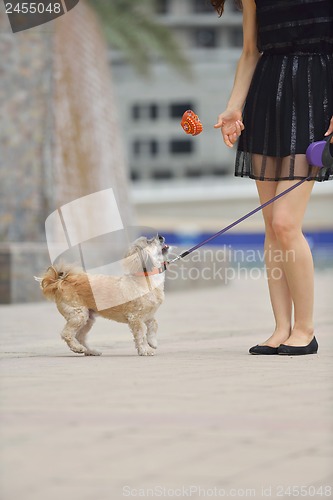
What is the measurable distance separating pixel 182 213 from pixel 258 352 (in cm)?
5940

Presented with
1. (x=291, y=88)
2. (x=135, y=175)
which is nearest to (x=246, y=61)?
(x=291, y=88)

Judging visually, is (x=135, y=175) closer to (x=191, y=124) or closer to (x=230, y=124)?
(x=230, y=124)

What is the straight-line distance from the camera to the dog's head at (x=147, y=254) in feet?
21.0

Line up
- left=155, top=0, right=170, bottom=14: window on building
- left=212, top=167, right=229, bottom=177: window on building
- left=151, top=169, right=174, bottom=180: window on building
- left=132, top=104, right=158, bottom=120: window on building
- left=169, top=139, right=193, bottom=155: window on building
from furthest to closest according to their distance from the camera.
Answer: left=155, top=0, right=170, bottom=14: window on building, left=151, top=169, right=174, bottom=180: window on building, left=169, top=139, right=193, bottom=155: window on building, left=212, top=167, right=229, bottom=177: window on building, left=132, top=104, right=158, bottom=120: window on building

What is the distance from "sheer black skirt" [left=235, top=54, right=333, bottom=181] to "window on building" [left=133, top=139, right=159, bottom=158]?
98.9 m

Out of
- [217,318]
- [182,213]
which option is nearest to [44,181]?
[217,318]

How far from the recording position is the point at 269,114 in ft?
21.4

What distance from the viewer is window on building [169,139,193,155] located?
105 metres

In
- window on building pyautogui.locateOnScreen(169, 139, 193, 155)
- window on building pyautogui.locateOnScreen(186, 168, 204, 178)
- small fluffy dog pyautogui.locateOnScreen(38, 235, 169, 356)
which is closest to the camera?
small fluffy dog pyautogui.locateOnScreen(38, 235, 169, 356)

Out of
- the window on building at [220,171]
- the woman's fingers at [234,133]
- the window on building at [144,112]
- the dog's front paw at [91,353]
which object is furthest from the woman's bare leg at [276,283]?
the window on building at [220,171]

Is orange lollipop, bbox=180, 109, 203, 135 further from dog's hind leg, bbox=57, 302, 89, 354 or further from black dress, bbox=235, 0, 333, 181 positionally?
dog's hind leg, bbox=57, 302, 89, 354

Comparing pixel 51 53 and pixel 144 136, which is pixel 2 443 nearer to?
pixel 51 53

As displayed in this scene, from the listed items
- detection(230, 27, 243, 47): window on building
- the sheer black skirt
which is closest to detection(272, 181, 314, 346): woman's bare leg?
the sheer black skirt

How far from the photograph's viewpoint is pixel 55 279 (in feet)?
22.0
